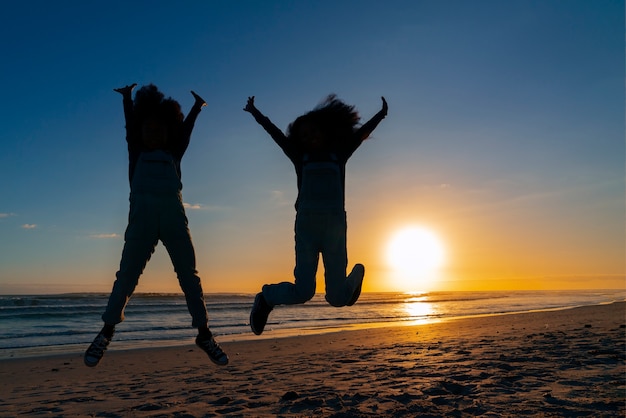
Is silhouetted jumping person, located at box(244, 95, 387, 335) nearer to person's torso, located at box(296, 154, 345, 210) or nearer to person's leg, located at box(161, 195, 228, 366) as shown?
person's torso, located at box(296, 154, 345, 210)

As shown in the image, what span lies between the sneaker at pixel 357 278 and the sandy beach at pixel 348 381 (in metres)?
3.32

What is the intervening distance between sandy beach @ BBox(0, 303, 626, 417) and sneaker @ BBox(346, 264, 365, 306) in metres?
3.32

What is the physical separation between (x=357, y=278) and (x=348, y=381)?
5.88 m

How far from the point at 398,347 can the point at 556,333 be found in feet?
18.8

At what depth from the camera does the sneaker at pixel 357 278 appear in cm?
529

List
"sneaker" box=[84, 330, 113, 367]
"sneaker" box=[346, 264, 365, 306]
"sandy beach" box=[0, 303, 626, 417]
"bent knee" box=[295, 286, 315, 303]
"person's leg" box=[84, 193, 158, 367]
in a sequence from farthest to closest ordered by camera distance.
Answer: "sandy beach" box=[0, 303, 626, 417] → "sneaker" box=[346, 264, 365, 306] → "bent knee" box=[295, 286, 315, 303] → "person's leg" box=[84, 193, 158, 367] → "sneaker" box=[84, 330, 113, 367]

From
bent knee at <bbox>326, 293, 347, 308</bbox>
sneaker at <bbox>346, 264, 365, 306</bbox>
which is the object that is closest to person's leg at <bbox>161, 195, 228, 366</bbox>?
bent knee at <bbox>326, 293, 347, 308</bbox>

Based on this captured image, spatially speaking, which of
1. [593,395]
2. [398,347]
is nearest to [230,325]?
[398,347]

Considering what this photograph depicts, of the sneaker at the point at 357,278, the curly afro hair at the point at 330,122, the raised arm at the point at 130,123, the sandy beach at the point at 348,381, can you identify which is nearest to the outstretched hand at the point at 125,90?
the raised arm at the point at 130,123

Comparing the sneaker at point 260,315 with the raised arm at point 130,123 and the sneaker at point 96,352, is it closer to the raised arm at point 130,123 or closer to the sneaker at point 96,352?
the sneaker at point 96,352

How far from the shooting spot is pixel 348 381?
10.6 metres

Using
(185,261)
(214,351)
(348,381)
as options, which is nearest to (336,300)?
(214,351)

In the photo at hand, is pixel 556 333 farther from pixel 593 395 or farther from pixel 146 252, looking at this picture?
pixel 146 252

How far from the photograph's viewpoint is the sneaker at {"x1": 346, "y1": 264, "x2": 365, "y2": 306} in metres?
5.29
